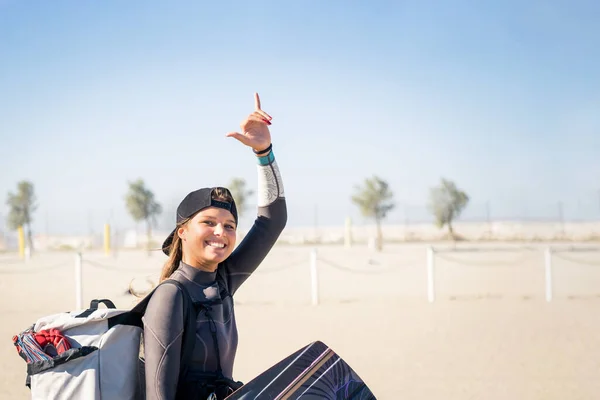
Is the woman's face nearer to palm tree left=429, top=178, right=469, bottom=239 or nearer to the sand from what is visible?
the sand

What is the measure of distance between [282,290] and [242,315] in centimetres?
411

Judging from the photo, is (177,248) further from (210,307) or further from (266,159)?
(266,159)

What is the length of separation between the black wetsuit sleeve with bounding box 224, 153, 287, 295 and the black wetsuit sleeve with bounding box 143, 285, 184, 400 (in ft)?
2.08

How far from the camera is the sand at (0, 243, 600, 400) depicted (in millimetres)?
6656

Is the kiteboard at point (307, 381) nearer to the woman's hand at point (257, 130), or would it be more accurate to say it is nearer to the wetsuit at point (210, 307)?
the wetsuit at point (210, 307)

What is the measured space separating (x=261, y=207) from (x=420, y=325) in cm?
769

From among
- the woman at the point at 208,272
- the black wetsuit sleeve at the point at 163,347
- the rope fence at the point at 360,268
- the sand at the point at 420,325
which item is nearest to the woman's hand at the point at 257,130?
the woman at the point at 208,272

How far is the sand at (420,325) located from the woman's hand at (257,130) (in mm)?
2228

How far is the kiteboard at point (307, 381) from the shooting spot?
2127 millimetres

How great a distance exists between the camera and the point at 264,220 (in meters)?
2.75

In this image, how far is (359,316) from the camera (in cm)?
1103

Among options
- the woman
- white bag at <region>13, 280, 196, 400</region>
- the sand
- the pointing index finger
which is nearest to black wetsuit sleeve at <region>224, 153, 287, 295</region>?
the woman

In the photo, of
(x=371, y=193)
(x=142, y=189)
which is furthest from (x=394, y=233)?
(x=142, y=189)

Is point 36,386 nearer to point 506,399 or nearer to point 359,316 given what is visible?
point 506,399
